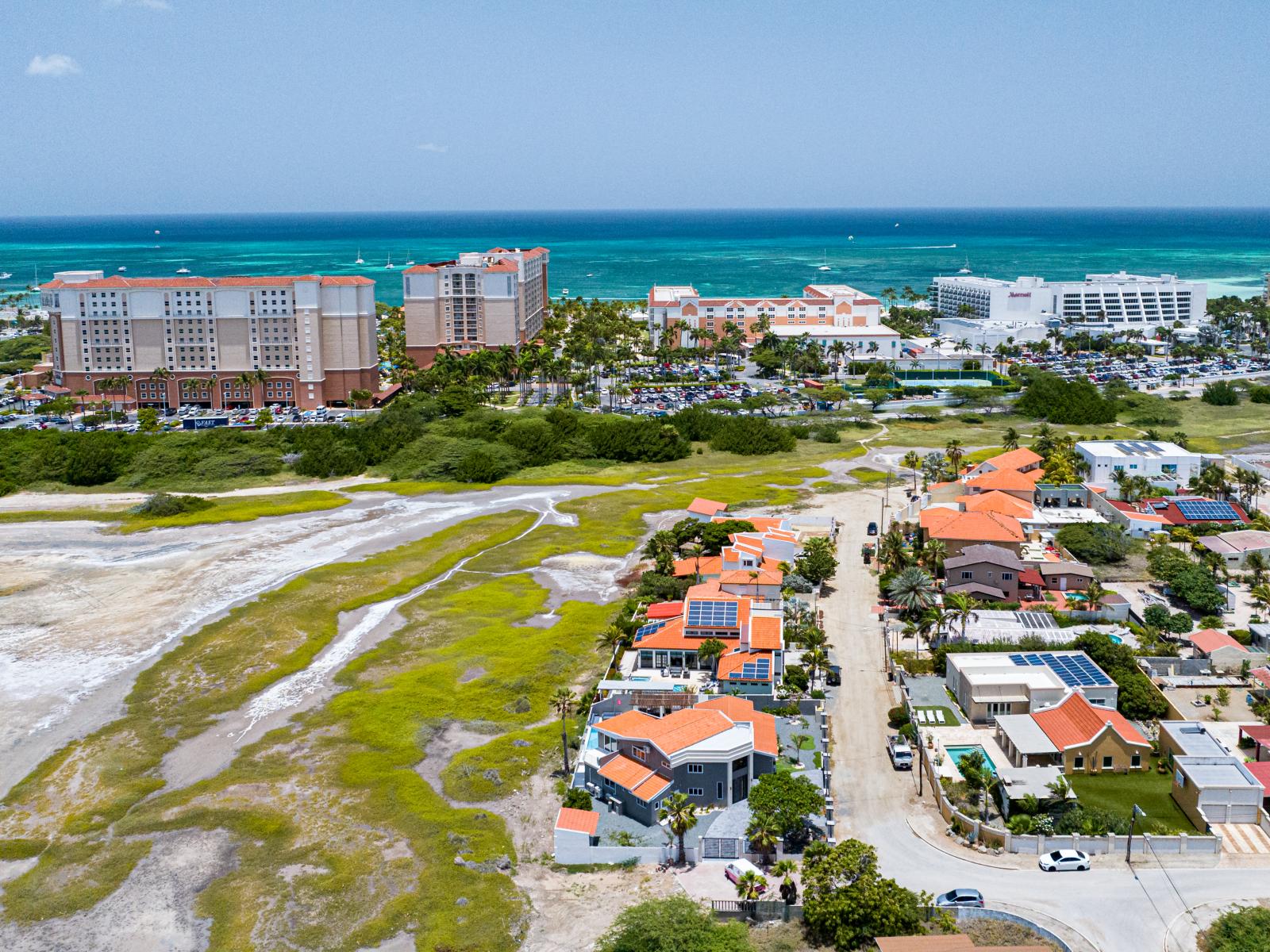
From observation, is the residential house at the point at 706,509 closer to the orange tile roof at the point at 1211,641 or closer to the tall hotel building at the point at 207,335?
the orange tile roof at the point at 1211,641

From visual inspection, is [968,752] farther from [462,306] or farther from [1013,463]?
[462,306]

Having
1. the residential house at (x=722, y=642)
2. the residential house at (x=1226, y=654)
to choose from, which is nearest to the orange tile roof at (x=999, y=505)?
the residential house at (x=1226, y=654)

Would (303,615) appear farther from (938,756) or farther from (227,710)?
(938,756)

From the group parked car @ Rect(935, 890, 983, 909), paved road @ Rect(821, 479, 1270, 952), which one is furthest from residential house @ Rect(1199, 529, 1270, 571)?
parked car @ Rect(935, 890, 983, 909)

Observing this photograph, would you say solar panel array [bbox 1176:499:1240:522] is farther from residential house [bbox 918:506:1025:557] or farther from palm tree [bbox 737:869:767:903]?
palm tree [bbox 737:869:767:903]

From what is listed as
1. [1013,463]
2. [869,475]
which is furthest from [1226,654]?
[869,475]

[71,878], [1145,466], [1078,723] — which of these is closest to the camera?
[71,878]
